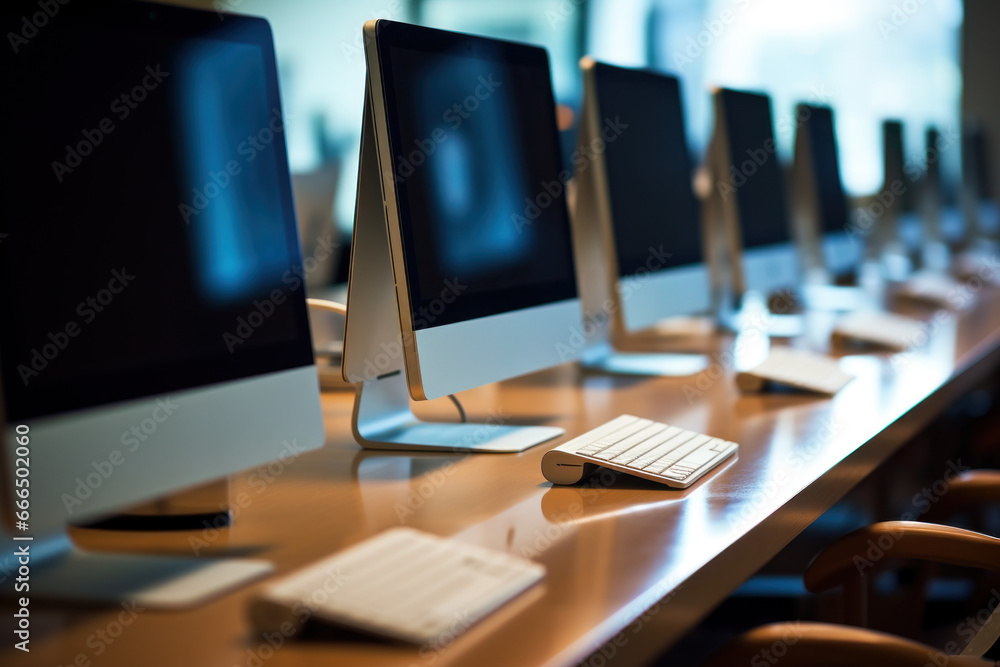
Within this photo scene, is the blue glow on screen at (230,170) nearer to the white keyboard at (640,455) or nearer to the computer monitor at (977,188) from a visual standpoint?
the white keyboard at (640,455)

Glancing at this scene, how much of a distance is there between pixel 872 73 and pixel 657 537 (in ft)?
20.9

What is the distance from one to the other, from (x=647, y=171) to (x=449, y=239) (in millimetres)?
829

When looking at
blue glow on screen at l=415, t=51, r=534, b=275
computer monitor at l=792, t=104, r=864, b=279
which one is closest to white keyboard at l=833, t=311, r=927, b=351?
computer monitor at l=792, t=104, r=864, b=279

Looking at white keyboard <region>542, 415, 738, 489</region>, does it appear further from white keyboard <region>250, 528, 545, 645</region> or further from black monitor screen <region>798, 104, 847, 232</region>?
black monitor screen <region>798, 104, 847, 232</region>

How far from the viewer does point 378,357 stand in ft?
4.59

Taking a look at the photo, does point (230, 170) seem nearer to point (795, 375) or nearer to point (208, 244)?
point (208, 244)

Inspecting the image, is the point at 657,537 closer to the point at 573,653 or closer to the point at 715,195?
the point at 573,653

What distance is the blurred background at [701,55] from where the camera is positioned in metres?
3.89

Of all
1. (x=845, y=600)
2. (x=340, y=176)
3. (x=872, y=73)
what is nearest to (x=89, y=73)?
(x=845, y=600)

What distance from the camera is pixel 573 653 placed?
688mm

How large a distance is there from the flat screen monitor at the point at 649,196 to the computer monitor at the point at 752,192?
23cm

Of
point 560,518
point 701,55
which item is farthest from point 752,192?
point 701,55

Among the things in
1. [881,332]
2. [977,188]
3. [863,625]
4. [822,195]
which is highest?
[822,195]

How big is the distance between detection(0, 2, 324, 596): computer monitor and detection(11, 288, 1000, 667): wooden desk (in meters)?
0.11
